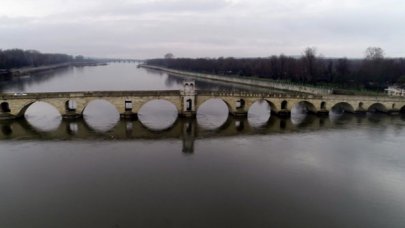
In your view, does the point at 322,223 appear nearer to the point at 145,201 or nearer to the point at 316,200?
the point at 316,200

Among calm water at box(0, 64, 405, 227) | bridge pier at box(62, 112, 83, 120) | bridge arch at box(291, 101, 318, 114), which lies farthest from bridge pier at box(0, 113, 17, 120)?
bridge arch at box(291, 101, 318, 114)

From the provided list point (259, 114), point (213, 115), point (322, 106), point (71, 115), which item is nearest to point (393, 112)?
point (322, 106)

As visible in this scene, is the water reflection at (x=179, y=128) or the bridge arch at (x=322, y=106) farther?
the bridge arch at (x=322, y=106)

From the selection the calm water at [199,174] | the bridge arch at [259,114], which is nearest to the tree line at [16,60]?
Answer: the calm water at [199,174]

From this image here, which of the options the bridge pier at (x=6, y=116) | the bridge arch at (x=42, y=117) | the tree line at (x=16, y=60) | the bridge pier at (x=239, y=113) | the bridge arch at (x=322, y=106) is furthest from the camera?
the tree line at (x=16, y=60)

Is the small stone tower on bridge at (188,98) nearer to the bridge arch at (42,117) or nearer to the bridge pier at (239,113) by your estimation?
the bridge pier at (239,113)

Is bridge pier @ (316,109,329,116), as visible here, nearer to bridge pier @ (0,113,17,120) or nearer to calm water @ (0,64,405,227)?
calm water @ (0,64,405,227)
